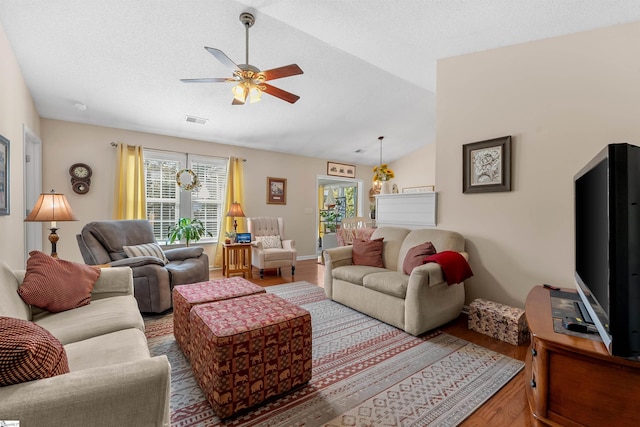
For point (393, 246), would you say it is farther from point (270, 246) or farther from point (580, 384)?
point (270, 246)

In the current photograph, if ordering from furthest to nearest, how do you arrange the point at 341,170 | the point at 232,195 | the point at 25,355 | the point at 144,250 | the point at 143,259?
the point at 341,170 < the point at 232,195 < the point at 144,250 < the point at 143,259 < the point at 25,355

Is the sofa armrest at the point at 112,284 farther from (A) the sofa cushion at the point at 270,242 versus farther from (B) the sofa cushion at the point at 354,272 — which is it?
(A) the sofa cushion at the point at 270,242

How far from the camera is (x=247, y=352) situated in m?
1.50

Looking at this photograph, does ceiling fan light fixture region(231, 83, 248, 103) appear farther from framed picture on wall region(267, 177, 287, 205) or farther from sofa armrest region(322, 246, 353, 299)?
framed picture on wall region(267, 177, 287, 205)

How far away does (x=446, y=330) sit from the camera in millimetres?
2623

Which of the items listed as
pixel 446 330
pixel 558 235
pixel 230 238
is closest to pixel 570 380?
pixel 446 330

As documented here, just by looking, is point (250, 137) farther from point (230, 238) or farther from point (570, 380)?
point (570, 380)

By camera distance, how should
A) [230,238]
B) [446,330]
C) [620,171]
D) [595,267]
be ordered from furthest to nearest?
Answer: [230,238]
[446,330]
[595,267]
[620,171]

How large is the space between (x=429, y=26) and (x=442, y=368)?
9.36 ft

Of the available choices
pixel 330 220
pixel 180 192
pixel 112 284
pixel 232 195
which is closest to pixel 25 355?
pixel 112 284

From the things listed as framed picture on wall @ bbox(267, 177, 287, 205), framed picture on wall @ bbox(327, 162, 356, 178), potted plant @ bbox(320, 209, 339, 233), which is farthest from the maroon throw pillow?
potted plant @ bbox(320, 209, 339, 233)

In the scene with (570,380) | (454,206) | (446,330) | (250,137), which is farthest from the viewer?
(250,137)

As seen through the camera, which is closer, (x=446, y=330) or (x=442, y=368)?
(x=442, y=368)

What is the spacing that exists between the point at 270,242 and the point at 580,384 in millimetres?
4295
